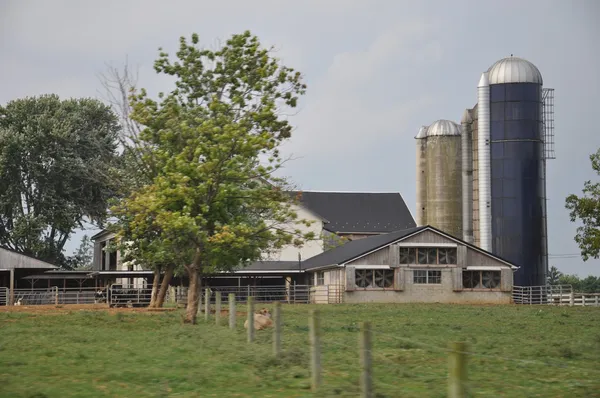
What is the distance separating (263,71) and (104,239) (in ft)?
180

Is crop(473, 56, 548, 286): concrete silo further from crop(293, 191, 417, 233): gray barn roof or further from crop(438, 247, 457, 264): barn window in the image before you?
crop(293, 191, 417, 233): gray barn roof

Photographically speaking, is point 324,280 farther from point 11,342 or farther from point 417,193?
point 11,342

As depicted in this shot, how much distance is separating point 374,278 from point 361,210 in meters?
28.5

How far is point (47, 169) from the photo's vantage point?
78.4m

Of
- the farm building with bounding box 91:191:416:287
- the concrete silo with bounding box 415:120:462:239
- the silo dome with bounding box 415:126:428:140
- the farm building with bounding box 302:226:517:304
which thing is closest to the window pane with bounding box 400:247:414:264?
the farm building with bounding box 302:226:517:304

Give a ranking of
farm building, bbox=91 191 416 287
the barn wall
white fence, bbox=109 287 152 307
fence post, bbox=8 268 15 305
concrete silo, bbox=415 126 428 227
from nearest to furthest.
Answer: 1. white fence, bbox=109 287 152 307
2. fence post, bbox=8 268 15 305
3. the barn wall
4. farm building, bbox=91 191 416 287
5. concrete silo, bbox=415 126 428 227

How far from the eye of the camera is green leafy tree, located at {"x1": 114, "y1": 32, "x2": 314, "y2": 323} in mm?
29953

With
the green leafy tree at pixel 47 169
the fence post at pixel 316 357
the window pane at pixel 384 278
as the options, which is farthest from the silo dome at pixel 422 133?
the fence post at pixel 316 357

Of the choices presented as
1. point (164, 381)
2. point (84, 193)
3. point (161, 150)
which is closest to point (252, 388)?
point (164, 381)

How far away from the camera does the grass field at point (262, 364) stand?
13.2 m

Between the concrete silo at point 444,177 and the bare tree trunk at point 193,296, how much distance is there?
51.6 m

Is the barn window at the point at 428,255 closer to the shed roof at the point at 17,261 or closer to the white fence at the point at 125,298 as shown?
the white fence at the point at 125,298

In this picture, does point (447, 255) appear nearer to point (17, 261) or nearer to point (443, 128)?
point (443, 128)

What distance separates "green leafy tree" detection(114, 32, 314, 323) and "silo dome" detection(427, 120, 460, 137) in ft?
166
